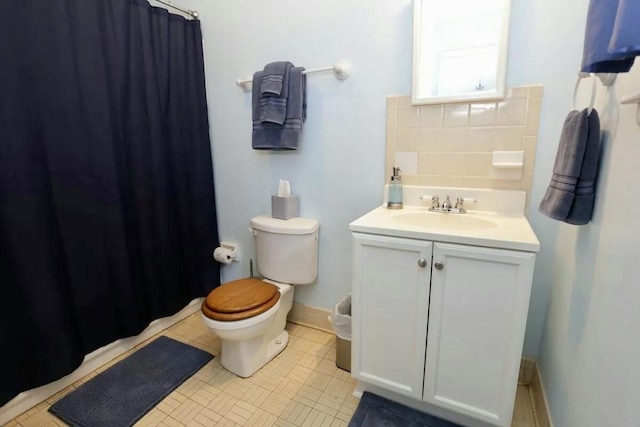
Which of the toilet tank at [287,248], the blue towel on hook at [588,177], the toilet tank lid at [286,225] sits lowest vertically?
the toilet tank at [287,248]

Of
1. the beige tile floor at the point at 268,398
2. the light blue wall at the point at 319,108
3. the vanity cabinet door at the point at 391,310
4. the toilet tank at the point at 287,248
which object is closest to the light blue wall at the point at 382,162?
the light blue wall at the point at 319,108

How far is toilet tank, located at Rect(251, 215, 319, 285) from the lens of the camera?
1.75 m

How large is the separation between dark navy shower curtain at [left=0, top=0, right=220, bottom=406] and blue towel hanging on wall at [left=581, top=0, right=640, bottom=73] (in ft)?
5.97

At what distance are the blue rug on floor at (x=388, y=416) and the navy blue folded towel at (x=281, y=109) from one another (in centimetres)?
131

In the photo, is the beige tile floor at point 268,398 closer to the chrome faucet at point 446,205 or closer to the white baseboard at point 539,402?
the white baseboard at point 539,402

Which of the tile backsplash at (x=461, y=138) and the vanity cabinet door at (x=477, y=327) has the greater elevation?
the tile backsplash at (x=461, y=138)

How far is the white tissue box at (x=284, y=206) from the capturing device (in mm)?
1826

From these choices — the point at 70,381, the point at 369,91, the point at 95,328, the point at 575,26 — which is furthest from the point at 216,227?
→ the point at 575,26

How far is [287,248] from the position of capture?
176cm

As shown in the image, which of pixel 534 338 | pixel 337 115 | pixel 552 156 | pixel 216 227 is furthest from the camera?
pixel 216 227

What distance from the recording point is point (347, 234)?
5.92ft

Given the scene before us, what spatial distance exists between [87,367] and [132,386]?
11.2 inches

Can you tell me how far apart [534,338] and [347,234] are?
103cm

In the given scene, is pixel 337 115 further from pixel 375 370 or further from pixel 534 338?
pixel 534 338
